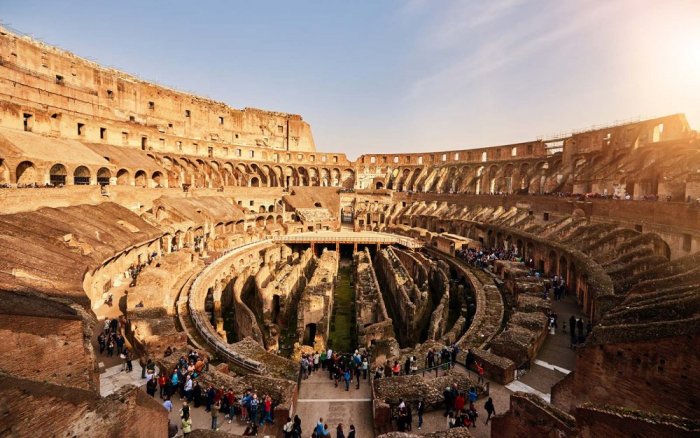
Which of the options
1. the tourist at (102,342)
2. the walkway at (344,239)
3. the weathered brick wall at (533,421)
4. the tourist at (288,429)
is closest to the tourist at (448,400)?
the weathered brick wall at (533,421)

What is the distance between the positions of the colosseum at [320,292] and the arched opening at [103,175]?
0.80 feet

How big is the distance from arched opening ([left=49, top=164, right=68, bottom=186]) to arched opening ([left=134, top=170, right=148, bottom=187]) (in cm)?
609

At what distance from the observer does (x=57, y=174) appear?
23984 mm

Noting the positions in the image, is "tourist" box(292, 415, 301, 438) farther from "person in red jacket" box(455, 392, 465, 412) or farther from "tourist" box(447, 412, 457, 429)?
"person in red jacket" box(455, 392, 465, 412)

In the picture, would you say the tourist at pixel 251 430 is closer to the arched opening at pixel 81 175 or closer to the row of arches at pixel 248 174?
the arched opening at pixel 81 175

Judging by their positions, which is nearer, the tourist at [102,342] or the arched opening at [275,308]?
the tourist at [102,342]

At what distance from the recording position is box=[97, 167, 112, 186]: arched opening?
2698 cm

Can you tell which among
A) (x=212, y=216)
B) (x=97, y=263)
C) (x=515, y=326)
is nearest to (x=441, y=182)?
(x=212, y=216)

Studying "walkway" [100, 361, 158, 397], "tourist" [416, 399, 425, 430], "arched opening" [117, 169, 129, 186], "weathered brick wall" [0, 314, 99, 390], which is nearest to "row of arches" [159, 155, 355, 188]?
"arched opening" [117, 169, 129, 186]

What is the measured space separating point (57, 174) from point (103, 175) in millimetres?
3420

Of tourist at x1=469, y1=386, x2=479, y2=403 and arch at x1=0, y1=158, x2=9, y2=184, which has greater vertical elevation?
arch at x1=0, y1=158, x2=9, y2=184

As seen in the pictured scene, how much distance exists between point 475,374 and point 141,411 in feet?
27.4

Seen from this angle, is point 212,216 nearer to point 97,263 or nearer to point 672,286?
point 97,263

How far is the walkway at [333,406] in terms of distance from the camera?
8.70m
